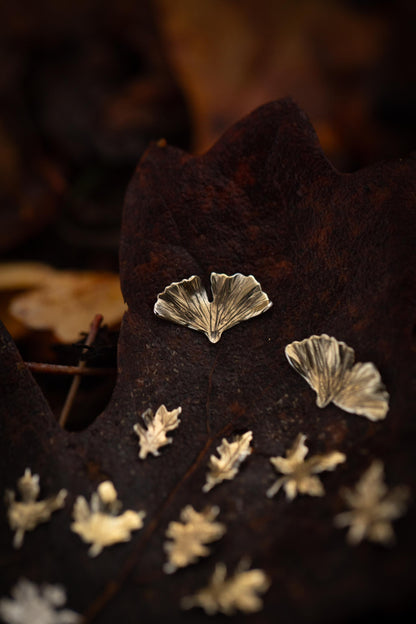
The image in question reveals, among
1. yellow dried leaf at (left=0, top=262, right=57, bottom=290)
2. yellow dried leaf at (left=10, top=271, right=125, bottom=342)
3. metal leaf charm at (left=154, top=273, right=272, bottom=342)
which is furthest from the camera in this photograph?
yellow dried leaf at (left=0, top=262, right=57, bottom=290)

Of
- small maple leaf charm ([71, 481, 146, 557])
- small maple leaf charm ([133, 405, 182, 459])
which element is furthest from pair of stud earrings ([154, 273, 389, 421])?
small maple leaf charm ([71, 481, 146, 557])

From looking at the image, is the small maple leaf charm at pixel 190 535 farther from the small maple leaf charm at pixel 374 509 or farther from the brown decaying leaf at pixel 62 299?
the brown decaying leaf at pixel 62 299

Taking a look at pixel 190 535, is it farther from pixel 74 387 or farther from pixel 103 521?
pixel 74 387

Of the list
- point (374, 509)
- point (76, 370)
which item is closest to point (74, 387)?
point (76, 370)

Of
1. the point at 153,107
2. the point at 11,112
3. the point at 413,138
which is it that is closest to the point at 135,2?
the point at 153,107

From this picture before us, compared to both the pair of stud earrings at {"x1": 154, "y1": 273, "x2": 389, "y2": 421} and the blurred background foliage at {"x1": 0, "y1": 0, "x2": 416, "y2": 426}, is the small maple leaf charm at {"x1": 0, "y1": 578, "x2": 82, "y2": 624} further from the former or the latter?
the blurred background foliage at {"x1": 0, "y1": 0, "x2": 416, "y2": 426}
